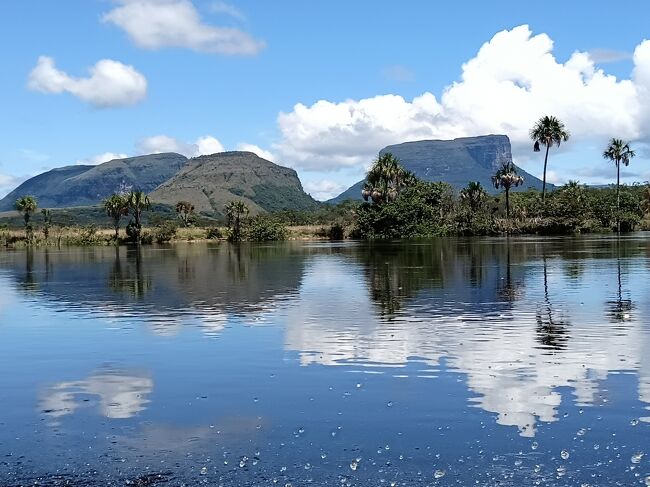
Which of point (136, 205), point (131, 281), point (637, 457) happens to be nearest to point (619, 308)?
point (637, 457)

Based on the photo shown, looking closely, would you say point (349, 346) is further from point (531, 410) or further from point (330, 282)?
point (330, 282)

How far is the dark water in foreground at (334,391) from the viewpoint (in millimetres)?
11523

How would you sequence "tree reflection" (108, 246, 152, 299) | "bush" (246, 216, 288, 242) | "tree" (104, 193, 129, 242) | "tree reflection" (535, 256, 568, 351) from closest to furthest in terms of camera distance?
"tree reflection" (535, 256, 568, 351), "tree reflection" (108, 246, 152, 299), "tree" (104, 193, 129, 242), "bush" (246, 216, 288, 242)

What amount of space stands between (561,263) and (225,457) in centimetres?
4734

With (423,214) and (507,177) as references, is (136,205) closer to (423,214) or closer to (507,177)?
(423,214)

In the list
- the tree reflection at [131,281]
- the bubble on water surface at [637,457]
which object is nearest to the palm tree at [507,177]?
the tree reflection at [131,281]

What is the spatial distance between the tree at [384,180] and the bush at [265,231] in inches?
839

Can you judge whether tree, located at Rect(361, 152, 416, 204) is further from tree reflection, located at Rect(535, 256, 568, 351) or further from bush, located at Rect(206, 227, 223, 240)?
tree reflection, located at Rect(535, 256, 568, 351)

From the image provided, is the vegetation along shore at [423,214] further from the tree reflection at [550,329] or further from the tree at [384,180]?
the tree reflection at [550,329]

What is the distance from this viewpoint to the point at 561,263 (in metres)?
55.5

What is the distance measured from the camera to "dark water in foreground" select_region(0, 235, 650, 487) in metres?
11.5

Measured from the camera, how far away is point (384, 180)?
140 metres

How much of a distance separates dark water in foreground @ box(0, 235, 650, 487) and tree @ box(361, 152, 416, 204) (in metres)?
103

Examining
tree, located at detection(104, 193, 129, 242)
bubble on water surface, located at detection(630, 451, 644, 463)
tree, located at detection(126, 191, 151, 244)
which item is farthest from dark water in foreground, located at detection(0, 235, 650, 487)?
tree, located at detection(104, 193, 129, 242)
